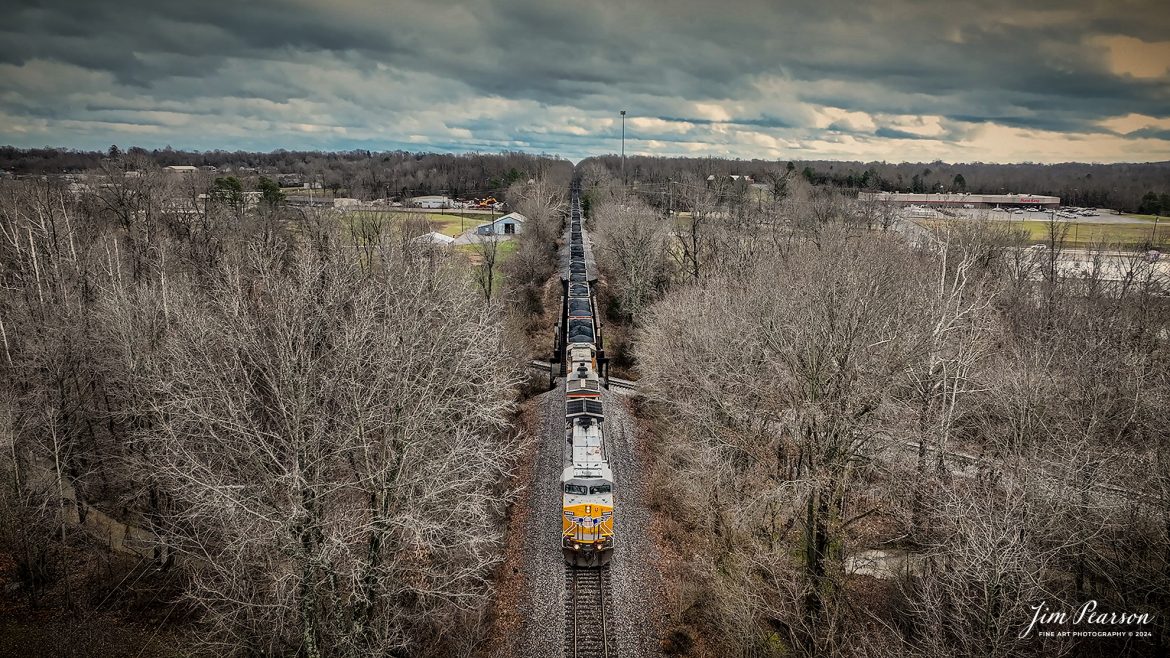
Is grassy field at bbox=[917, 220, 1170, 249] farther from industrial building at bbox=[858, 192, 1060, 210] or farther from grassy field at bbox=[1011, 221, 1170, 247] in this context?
industrial building at bbox=[858, 192, 1060, 210]

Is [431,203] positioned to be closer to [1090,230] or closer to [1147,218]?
[1090,230]

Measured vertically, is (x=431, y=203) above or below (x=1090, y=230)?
above

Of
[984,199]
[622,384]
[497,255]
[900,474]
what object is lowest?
[622,384]

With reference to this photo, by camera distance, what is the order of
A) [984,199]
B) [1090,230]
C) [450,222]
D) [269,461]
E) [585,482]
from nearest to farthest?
[269,461] < [585,482] < [1090,230] < [450,222] < [984,199]

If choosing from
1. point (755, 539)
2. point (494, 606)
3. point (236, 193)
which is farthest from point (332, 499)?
point (236, 193)

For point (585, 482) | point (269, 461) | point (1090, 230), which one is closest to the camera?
point (269, 461)

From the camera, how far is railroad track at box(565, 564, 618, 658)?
Result: 18.4 meters

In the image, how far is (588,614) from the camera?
19.8m

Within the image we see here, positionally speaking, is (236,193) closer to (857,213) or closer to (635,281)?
(635,281)

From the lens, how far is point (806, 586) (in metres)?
17.6

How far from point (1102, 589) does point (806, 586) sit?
7248 millimetres

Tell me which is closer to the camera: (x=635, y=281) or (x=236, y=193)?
(x=635, y=281)

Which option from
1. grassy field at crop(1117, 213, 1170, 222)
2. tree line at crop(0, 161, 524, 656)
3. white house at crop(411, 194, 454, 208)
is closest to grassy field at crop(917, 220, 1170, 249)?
grassy field at crop(1117, 213, 1170, 222)

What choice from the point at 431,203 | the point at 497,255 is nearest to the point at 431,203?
the point at 431,203
